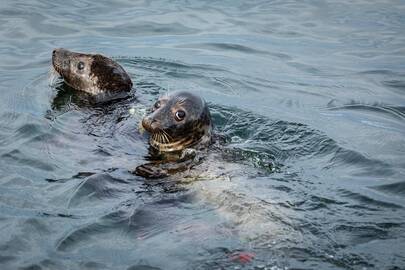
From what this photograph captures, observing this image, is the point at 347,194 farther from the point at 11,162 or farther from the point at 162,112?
the point at 11,162

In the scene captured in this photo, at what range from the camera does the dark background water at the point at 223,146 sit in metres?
4.85

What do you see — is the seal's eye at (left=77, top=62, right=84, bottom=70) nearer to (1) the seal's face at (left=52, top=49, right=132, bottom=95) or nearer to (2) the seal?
(1) the seal's face at (left=52, top=49, right=132, bottom=95)

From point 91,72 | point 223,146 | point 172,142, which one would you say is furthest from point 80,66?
point 223,146

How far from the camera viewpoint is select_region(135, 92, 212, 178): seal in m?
6.70

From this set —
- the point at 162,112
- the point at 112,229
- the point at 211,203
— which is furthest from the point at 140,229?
the point at 162,112

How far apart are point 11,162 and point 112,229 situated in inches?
72.1

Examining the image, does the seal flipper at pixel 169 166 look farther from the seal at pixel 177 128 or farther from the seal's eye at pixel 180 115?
the seal's eye at pixel 180 115

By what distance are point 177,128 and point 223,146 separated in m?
0.53

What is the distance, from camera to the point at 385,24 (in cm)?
1272

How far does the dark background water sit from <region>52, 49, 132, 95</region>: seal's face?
247mm

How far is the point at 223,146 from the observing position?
22.6 feet

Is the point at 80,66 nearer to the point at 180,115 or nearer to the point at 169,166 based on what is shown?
the point at 180,115

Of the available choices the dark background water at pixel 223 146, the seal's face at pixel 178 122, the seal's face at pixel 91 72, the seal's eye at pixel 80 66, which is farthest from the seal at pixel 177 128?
the seal's eye at pixel 80 66

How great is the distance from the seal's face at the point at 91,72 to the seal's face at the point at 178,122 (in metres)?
1.76
